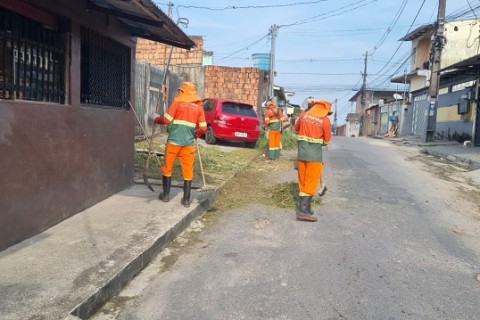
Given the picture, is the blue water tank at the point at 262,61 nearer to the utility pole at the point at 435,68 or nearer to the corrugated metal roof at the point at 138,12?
the utility pole at the point at 435,68

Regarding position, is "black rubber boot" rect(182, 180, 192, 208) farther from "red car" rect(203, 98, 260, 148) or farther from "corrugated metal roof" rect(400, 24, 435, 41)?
"corrugated metal roof" rect(400, 24, 435, 41)

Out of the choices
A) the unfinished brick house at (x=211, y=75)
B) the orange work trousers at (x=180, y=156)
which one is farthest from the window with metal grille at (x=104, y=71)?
the unfinished brick house at (x=211, y=75)

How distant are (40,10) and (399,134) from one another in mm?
32061

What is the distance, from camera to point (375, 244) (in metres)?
5.61

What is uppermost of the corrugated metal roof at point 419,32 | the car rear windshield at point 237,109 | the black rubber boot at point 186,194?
the corrugated metal roof at point 419,32

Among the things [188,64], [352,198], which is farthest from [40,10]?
[188,64]

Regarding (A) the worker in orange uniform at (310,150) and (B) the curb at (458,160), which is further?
(B) the curb at (458,160)

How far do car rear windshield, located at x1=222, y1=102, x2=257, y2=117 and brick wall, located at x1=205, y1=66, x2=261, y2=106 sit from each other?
7.00 metres

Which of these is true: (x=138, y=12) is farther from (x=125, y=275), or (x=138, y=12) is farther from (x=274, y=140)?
(x=274, y=140)

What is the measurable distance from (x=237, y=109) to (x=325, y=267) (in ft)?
37.5

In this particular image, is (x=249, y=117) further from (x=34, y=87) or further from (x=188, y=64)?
(x=34, y=87)

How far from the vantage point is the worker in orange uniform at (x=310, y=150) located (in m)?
6.79

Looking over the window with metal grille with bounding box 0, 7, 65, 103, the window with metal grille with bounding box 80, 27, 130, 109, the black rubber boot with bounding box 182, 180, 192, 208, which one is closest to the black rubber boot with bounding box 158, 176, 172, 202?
the black rubber boot with bounding box 182, 180, 192, 208

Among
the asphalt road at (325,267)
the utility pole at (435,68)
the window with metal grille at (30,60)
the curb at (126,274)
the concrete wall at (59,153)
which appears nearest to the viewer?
the curb at (126,274)
